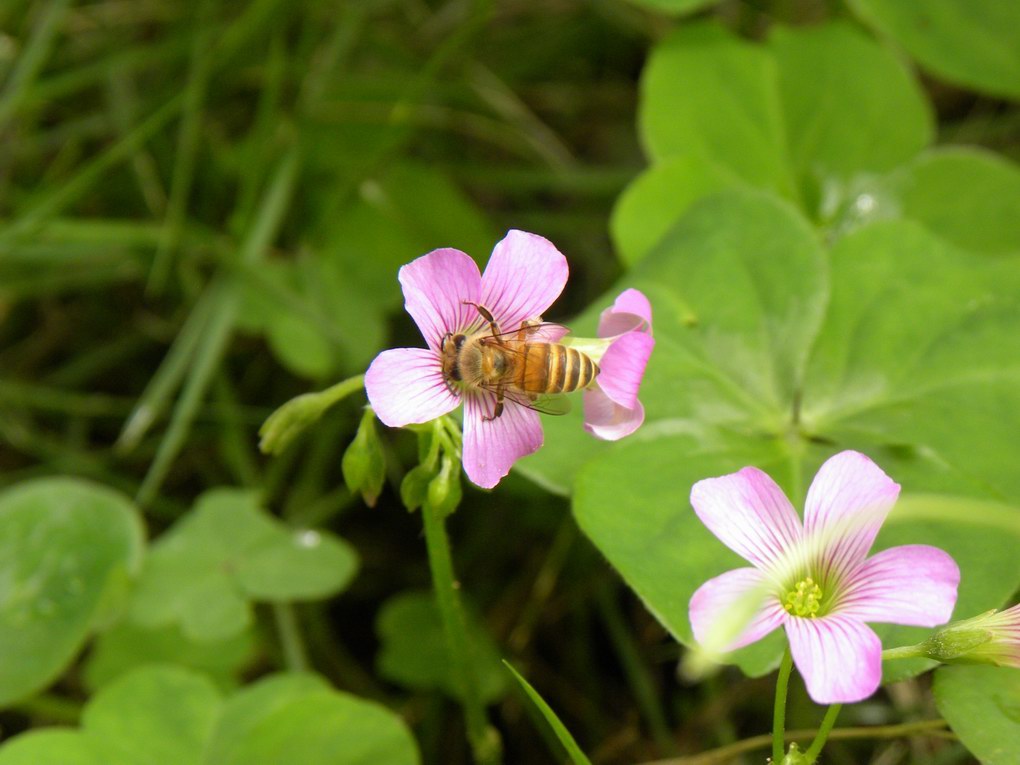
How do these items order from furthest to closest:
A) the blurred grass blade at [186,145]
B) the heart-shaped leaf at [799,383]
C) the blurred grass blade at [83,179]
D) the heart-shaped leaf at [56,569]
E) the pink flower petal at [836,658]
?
1. the blurred grass blade at [186,145]
2. the blurred grass blade at [83,179]
3. the heart-shaped leaf at [56,569]
4. the heart-shaped leaf at [799,383]
5. the pink flower petal at [836,658]

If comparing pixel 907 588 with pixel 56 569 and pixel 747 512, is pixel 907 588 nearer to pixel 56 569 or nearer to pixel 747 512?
Answer: pixel 747 512


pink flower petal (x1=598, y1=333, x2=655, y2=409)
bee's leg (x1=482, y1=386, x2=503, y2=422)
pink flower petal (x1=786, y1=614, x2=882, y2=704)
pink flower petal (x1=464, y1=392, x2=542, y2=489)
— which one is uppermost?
pink flower petal (x1=598, y1=333, x2=655, y2=409)

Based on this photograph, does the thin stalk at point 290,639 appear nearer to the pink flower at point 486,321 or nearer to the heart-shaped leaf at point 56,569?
the heart-shaped leaf at point 56,569

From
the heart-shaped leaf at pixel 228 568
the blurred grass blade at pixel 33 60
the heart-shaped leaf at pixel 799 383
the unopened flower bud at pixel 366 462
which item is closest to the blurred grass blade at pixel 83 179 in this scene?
the blurred grass blade at pixel 33 60

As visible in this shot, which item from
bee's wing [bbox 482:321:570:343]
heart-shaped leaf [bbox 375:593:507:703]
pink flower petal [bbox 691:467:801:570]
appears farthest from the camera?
heart-shaped leaf [bbox 375:593:507:703]

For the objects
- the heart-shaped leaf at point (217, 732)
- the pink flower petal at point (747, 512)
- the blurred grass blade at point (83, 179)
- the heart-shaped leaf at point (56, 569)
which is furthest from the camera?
the blurred grass blade at point (83, 179)

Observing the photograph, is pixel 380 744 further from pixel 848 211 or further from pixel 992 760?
pixel 848 211

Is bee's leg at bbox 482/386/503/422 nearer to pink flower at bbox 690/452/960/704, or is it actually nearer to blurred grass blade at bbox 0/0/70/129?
pink flower at bbox 690/452/960/704

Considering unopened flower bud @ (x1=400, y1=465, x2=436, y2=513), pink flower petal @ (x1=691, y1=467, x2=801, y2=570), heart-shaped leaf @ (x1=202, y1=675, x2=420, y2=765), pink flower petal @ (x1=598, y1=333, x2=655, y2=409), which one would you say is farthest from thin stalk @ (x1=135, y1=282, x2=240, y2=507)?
pink flower petal @ (x1=691, y1=467, x2=801, y2=570)
